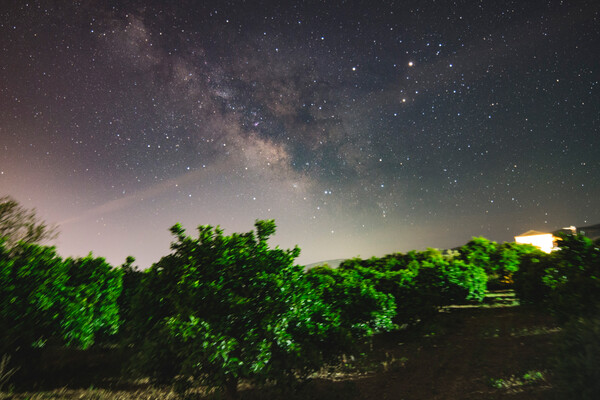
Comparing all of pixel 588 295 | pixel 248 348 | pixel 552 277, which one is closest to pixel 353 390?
pixel 248 348

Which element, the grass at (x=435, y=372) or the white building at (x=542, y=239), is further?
the white building at (x=542, y=239)

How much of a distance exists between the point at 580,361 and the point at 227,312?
5.48 metres

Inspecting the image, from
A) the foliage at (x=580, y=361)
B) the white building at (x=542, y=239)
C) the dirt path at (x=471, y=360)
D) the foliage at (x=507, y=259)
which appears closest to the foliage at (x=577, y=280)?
the foliage at (x=580, y=361)

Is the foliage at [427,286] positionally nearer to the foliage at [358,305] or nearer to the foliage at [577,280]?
the foliage at [358,305]

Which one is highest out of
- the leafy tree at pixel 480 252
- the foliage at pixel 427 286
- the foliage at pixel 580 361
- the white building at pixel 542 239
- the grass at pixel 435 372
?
the white building at pixel 542 239

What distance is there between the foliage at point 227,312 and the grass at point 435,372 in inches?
29.6

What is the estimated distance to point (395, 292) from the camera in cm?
988

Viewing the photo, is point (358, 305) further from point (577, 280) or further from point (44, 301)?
point (44, 301)

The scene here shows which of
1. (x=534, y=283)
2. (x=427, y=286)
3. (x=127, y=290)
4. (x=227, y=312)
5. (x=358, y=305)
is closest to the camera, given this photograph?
(x=227, y=312)

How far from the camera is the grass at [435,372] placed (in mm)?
5977

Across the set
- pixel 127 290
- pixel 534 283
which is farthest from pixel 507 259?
pixel 127 290

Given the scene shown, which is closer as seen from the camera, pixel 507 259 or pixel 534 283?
pixel 534 283

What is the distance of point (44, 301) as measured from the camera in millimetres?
7957

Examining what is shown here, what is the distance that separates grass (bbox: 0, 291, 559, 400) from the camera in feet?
19.6
